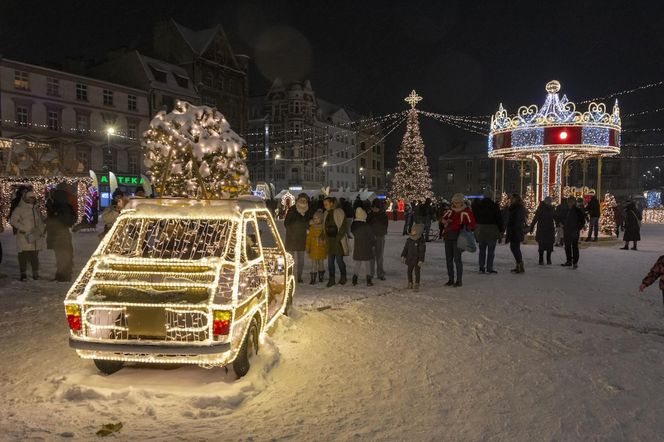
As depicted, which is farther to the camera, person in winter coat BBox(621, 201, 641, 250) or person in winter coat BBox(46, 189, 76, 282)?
person in winter coat BBox(621, 201, 641, 250)

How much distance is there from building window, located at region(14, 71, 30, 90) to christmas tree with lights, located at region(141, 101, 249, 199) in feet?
95.3

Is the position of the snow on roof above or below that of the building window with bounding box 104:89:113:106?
below

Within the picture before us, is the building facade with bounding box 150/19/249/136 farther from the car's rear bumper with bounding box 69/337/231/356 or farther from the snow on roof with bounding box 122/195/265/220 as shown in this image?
the car's rear bumper with bounding box 69/337/231/356

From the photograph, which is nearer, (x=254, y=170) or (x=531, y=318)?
(x=531, y=318)

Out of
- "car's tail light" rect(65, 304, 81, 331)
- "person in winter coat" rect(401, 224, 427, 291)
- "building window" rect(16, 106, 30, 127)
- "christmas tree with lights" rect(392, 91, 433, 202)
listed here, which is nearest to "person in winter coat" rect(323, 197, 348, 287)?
"person in winter coat" rect(401, 224, 427, 291)

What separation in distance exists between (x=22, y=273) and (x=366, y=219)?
7.40 metres

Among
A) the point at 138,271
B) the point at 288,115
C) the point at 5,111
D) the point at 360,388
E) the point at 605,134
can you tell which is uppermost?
the point at 288,115

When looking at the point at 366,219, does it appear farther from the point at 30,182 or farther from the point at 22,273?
the point at 30,182

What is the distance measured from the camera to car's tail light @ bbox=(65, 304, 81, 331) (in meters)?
4.87

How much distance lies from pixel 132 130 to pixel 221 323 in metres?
44.6

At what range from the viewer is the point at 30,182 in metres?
23.4

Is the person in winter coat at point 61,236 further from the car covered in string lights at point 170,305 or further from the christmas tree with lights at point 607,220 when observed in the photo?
the christmas tree with lights at point 607,220

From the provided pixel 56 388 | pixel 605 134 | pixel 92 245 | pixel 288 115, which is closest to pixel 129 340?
pixel 56 388

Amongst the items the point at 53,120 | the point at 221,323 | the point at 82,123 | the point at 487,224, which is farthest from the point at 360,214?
the point at 82,123
